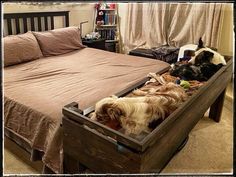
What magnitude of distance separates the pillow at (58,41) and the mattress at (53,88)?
0.14m

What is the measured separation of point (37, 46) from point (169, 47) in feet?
6.31

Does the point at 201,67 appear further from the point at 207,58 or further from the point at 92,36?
the point at 92,36

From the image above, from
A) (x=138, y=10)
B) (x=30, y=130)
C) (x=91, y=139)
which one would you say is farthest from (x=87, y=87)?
(x=138, y=10)

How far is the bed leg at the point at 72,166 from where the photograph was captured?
1304 millimetres

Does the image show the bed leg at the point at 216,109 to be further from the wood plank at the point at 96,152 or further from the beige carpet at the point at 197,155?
the wood plank at the point at 96,152

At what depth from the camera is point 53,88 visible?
74.4 inches

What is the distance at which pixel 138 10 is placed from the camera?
3.85 meters

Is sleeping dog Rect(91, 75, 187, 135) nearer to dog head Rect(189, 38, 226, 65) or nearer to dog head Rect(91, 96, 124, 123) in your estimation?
dog head Rect(91, 96, 124, 123)

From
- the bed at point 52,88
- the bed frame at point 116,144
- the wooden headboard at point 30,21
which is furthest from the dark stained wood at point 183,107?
the wooden headboard at point 30,21

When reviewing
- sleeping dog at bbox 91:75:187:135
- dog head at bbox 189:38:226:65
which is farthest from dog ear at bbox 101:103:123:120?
dog head at bbox 189:38:226:65

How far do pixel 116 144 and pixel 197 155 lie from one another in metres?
1.24

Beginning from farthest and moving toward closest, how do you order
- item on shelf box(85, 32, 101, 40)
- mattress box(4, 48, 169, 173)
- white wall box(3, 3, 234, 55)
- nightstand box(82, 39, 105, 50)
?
item on shelf box(85, 32, 101, 40) → nightstand box(82, 39, 105, 50) → white wall box(3, 3, 234, 55) → mattress box(4, 48, 169, 173)

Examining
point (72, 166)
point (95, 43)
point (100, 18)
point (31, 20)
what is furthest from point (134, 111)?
point (100, 18)

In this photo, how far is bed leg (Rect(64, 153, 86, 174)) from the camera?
1.30 metres
